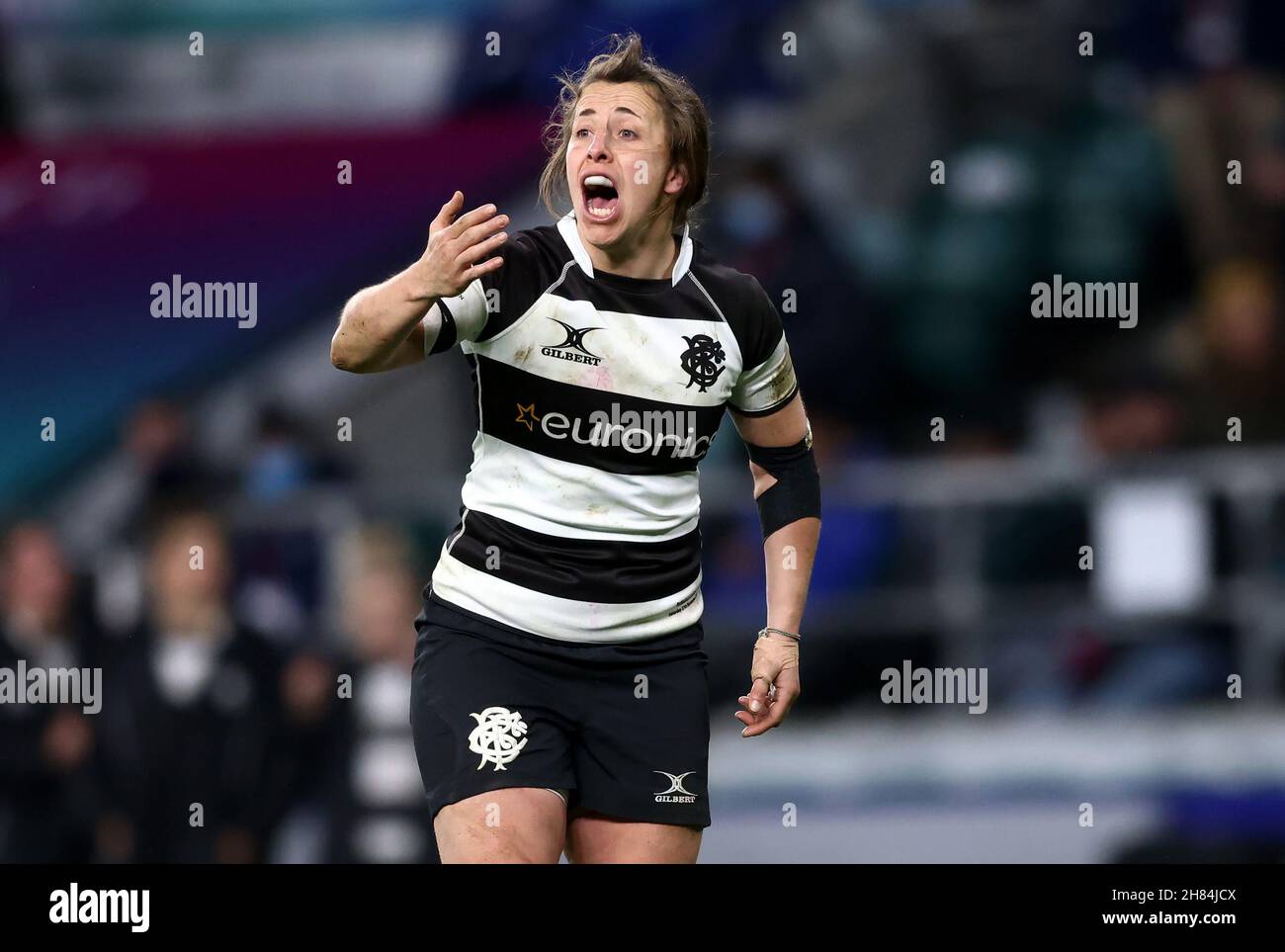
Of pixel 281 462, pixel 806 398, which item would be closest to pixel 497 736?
pixel 806 398

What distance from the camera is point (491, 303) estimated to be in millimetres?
3881

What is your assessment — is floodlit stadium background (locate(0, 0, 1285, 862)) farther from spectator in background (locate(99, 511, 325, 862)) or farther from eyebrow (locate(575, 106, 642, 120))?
eyebrow (locate(575, 106, 642, 120))

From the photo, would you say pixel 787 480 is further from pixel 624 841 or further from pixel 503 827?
pixel 503 827

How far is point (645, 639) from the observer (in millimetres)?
4020

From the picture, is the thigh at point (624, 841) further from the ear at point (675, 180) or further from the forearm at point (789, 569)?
Result: the ear at point (675, 180)

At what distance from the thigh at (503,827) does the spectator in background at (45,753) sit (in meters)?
4.40

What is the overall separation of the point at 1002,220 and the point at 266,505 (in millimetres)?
3789

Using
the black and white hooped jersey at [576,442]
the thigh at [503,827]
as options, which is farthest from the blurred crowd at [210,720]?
the thigh at [503,827]

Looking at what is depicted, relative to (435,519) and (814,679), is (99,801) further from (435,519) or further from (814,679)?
(814,679)

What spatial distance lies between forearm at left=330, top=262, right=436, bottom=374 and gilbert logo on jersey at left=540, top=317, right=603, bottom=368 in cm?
33

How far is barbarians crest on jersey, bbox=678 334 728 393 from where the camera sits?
13.2 feet

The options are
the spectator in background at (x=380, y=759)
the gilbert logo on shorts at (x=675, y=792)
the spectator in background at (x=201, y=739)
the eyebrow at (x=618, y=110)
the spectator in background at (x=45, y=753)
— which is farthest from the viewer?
the spectator in background at (x=45, y=753)

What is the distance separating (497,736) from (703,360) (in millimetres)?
887

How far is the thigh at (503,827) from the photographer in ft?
12.2
